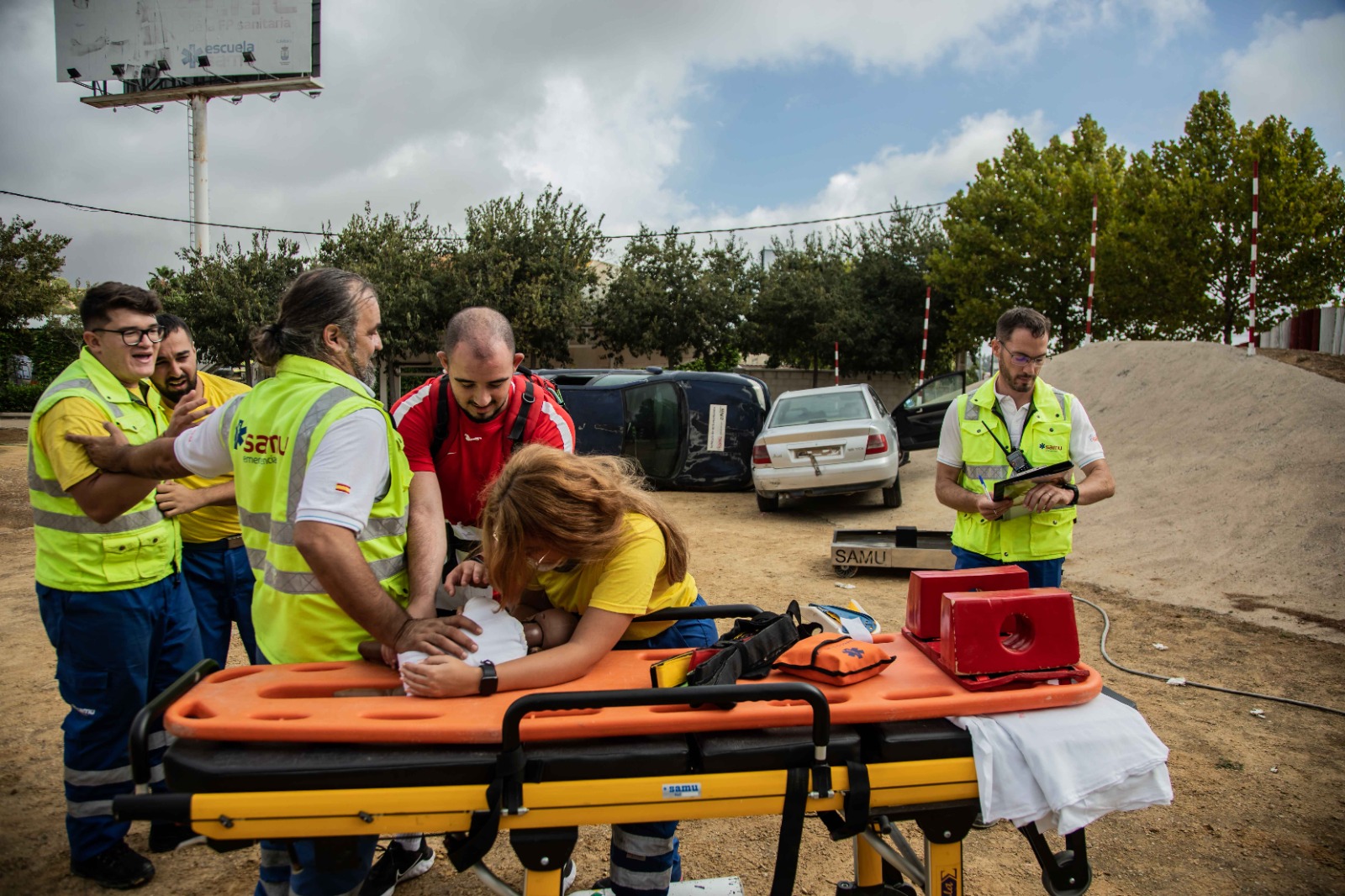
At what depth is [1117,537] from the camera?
7766 mm

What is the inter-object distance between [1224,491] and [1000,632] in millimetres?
7314

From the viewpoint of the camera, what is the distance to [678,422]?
37.6ft

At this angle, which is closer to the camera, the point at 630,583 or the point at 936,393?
the point at 630,583

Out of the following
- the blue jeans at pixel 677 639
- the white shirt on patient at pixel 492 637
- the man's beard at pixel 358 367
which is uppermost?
the man's beard at pixel 358 367

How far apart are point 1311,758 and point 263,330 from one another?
449 centimetres

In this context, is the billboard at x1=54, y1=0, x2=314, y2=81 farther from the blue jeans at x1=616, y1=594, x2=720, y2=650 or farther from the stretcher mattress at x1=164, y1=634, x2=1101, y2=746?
the stretcher mattress at x1=164, y1=634, x2=1101, y2=746

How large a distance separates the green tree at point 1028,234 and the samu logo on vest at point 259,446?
19214mm

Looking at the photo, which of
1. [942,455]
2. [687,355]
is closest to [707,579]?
[942,455]

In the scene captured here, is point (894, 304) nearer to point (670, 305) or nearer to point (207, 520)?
point (670, 305)

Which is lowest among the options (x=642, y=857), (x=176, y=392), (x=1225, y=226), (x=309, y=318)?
(x=642, y=857)

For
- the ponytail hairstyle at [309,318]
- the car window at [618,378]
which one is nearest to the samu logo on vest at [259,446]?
the ponytail hairstyle at [309,318]

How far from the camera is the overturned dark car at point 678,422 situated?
1137 cm

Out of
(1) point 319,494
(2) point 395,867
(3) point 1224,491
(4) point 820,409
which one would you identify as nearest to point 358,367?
(1) point 319,494

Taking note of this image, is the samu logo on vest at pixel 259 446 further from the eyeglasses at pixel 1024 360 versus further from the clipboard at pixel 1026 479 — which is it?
the eyeglasses at pixel 1024 360
